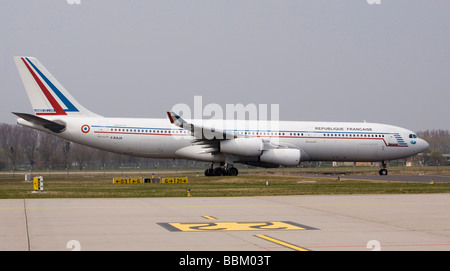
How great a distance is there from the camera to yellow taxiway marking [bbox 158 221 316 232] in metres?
13.0

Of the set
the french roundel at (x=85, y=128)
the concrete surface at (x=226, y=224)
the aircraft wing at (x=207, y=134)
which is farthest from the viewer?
the french roundel at (x=85, y=128)

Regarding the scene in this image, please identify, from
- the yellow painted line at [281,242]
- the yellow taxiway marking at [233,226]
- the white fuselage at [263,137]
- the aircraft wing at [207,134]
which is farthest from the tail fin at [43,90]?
the yellow painted line at [281,242]

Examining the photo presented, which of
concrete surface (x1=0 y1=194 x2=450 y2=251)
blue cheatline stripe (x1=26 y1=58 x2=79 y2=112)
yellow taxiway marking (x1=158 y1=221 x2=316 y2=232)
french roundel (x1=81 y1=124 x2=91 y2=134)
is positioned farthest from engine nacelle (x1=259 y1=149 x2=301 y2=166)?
yellow taxiway marking (x1=158 y1=221 x2=316 y2=232)

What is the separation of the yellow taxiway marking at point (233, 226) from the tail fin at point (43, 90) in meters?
27.4

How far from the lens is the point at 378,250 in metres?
10.1

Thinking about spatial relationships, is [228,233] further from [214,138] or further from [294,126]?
[294,126]

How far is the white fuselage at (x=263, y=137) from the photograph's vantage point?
4019 centimetres

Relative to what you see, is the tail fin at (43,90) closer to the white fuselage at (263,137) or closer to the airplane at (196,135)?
the airplane at (196,135)

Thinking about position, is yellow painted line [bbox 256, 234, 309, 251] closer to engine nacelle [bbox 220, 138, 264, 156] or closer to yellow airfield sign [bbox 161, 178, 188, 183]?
yellow airfield sign [bbox 161, 178, 188, 183]

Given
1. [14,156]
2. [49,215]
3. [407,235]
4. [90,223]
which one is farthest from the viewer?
[14,156]

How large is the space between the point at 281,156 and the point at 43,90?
15.8 m

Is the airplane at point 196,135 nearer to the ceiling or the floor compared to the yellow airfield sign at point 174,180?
nearer to the ceiling

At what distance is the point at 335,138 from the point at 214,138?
8.86 metres

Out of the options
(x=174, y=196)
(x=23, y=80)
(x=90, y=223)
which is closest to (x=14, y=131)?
(x=23, y=80)
